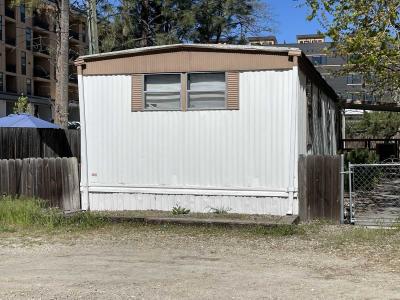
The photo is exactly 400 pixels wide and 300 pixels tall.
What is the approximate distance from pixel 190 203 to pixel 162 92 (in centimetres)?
227

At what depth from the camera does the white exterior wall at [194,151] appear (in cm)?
1036

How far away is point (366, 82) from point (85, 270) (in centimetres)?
987

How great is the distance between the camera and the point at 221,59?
34.9 feet

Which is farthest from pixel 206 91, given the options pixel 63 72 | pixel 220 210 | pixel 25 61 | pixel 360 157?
pixel 25 61

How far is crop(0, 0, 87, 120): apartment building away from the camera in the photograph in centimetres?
Answer: 5506

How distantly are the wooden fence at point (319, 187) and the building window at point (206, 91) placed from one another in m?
1.96

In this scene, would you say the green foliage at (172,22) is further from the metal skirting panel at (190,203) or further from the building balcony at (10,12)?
the building balcony at (10,12)

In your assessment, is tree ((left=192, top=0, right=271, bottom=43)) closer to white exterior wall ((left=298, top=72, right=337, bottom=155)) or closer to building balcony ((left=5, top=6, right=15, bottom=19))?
white exterior wall ((left=298, top=72, right=337, bottom=155))

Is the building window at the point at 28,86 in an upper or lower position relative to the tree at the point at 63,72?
upper

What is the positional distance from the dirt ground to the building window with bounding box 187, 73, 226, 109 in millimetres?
2669

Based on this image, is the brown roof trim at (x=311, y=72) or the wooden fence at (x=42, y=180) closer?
the brown roof trim at (x=311, y=72)

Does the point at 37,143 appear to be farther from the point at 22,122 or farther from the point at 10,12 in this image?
the point at 10,12

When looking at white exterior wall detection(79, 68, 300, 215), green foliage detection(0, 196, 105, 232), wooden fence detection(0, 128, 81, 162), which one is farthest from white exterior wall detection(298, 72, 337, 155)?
wooden fence detection(0, 128, 81, 162)

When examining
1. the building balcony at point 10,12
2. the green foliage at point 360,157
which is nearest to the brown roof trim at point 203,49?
the green foliage at point 360,157
